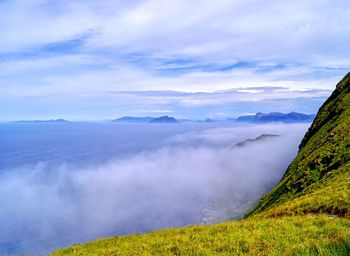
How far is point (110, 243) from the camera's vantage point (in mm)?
23703

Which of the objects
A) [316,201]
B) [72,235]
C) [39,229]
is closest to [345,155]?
[316,201]

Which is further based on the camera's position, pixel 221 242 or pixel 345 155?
pixel 345 155

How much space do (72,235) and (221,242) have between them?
186 m

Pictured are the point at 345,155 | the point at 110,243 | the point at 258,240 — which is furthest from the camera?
the point at 345,155

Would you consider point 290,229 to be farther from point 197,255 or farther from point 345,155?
point 345,155

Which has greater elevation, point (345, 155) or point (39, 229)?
point (345, 155)

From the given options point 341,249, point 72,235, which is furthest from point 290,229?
point 72,235

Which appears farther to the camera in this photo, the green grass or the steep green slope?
the steep green slope

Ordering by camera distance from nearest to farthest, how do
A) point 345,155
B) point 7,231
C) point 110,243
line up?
1. point 110,243
2. point 345,155
3. point 7,231

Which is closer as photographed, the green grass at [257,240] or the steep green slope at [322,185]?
the green grass at [257,240]

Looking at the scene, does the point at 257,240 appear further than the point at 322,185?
No

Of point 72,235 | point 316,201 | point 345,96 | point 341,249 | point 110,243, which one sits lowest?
point 72,235

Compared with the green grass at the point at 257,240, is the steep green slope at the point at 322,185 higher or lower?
lower

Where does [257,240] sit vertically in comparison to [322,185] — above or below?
above
